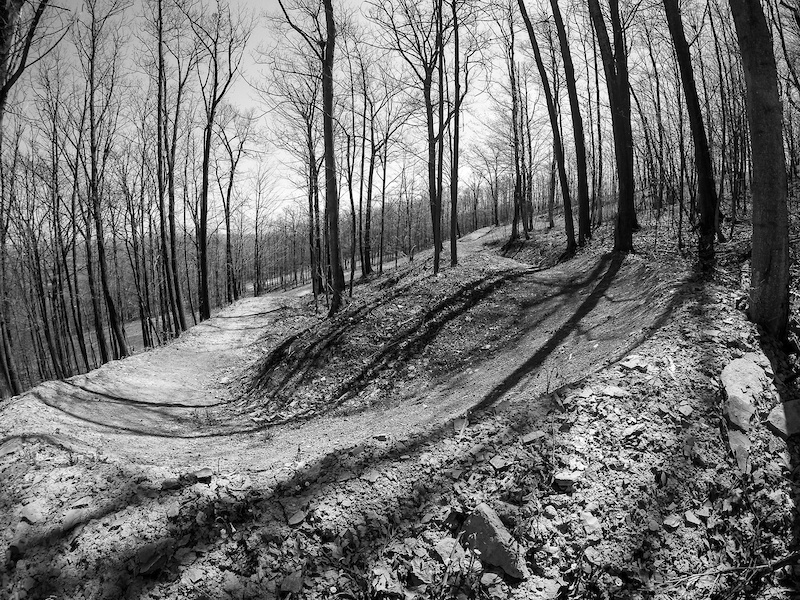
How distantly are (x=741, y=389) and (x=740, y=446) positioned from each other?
0.58 meters

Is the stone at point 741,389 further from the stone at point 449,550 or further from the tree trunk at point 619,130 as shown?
the tree trunk at point 619,130

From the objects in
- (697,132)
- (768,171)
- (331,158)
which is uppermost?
(331,158)

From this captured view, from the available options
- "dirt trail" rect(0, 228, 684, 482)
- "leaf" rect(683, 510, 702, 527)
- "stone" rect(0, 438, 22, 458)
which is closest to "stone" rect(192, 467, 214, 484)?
"dirt trail" rect(0, 228, 684, 482)

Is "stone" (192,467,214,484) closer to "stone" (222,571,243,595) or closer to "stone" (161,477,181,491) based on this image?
"stone" (161,477,181,491)

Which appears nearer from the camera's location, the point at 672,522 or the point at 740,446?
the point at 672,522

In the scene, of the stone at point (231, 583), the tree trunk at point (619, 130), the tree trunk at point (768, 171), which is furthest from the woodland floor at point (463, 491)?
the tree trunk at point (619, 130)

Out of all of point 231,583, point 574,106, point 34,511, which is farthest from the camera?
point 574,106

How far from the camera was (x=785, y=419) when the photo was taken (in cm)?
331

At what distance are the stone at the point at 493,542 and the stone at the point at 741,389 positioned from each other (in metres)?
2.17

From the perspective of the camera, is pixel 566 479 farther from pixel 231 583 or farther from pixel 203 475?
pixel 203 475

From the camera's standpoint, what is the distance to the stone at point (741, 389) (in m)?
3.34

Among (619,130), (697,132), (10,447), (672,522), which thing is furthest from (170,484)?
(619,130)

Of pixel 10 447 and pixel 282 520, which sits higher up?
pixel 10 447

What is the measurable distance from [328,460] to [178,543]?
1195 mm
